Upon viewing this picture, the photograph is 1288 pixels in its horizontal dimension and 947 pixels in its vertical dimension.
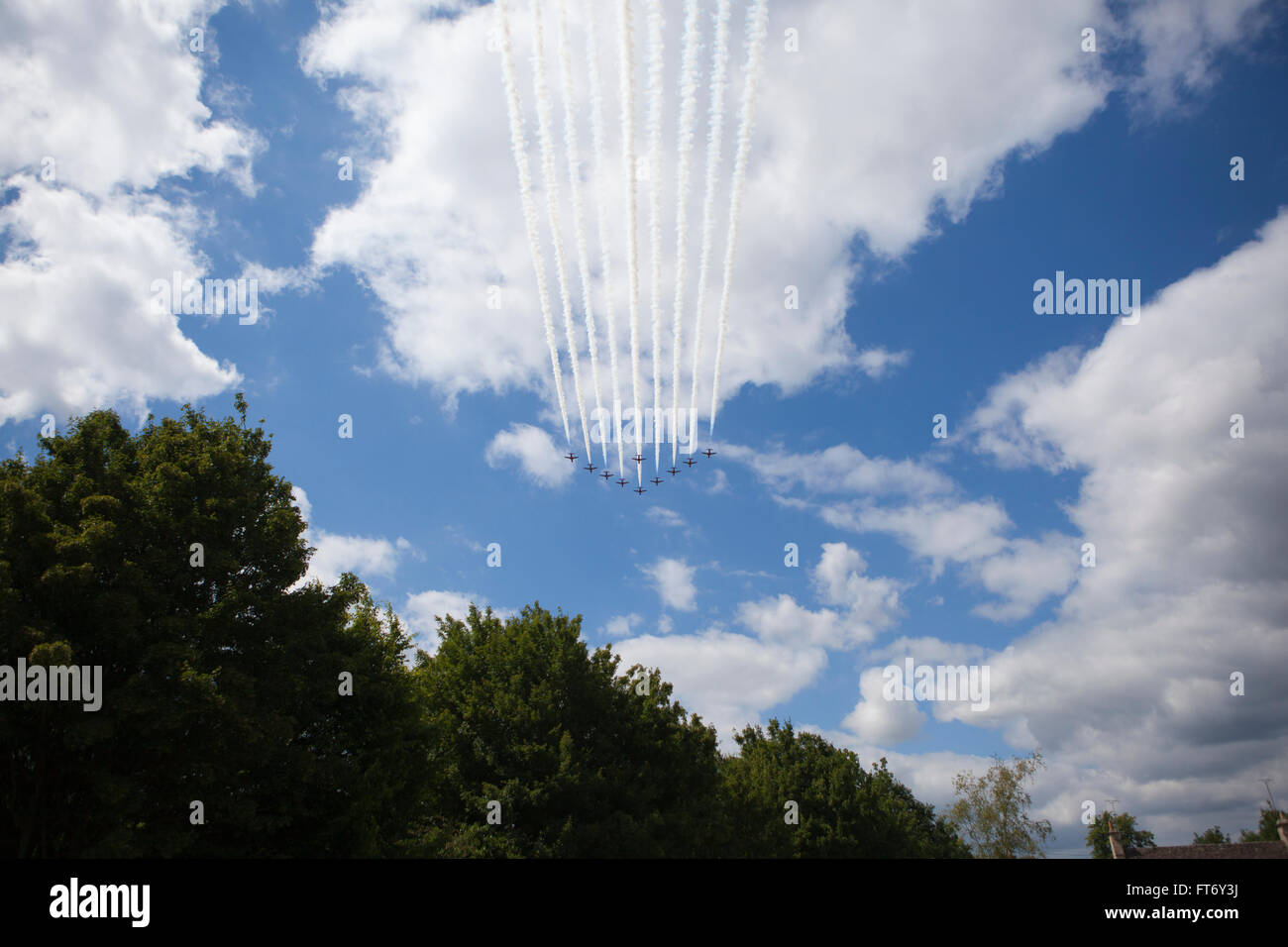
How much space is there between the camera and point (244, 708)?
961 inches

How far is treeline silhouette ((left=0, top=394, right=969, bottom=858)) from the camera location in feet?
74.9

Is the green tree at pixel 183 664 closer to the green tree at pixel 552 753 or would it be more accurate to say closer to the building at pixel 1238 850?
the green tree at pixel 552 753

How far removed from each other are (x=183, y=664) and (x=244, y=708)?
261cm

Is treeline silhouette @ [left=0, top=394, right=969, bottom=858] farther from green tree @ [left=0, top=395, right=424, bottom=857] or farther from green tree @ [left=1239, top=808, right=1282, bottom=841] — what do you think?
green tree @ [left=1239, top=808, right=1282, bottom=841]

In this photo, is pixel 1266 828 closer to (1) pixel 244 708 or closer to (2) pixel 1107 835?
(2) pixel 1107 835

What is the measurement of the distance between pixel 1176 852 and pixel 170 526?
8742 cm

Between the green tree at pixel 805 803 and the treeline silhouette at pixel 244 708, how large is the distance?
16090mm

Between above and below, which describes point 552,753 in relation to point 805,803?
above

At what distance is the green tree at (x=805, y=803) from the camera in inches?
2169

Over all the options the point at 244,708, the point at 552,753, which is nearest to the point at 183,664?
the point at 244,708

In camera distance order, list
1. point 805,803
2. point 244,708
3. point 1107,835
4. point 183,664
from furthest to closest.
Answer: point 1107,835 → point 805,803 → point 244,708 → point 183,664

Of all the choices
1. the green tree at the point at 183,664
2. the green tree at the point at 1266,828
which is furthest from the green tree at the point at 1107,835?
the green tree at the point at 183,664
